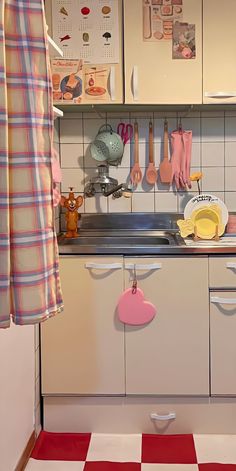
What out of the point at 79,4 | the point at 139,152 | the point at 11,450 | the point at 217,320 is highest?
the point at 79,4

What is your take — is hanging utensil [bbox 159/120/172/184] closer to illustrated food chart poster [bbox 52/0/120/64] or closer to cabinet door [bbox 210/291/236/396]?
illustrated food chart poster [bbox 52/0/120/64]

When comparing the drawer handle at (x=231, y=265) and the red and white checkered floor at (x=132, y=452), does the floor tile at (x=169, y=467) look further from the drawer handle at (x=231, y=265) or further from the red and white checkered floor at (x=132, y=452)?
the drawer handle at (x=231, y=265)

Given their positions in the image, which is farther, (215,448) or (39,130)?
(215,448)

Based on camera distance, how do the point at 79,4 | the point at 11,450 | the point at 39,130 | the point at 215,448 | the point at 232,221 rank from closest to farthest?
the point at 39,130
the point at 11,450
the point at 215,448
the point at 79,4
the point at 232,221

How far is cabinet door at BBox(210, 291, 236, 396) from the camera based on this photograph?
2.34 m

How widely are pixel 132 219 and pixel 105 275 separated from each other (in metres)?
0.62

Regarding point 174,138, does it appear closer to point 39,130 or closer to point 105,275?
point 105,275

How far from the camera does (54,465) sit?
2172mm

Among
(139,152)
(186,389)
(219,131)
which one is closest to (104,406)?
(186,389)

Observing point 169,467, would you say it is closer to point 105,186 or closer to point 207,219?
point 207,219

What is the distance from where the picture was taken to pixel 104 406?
2447mm

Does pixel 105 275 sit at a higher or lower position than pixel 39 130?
lower

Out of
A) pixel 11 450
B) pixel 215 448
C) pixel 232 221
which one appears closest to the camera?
pixel 11 450

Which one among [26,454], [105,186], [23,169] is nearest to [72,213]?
[105,186]
